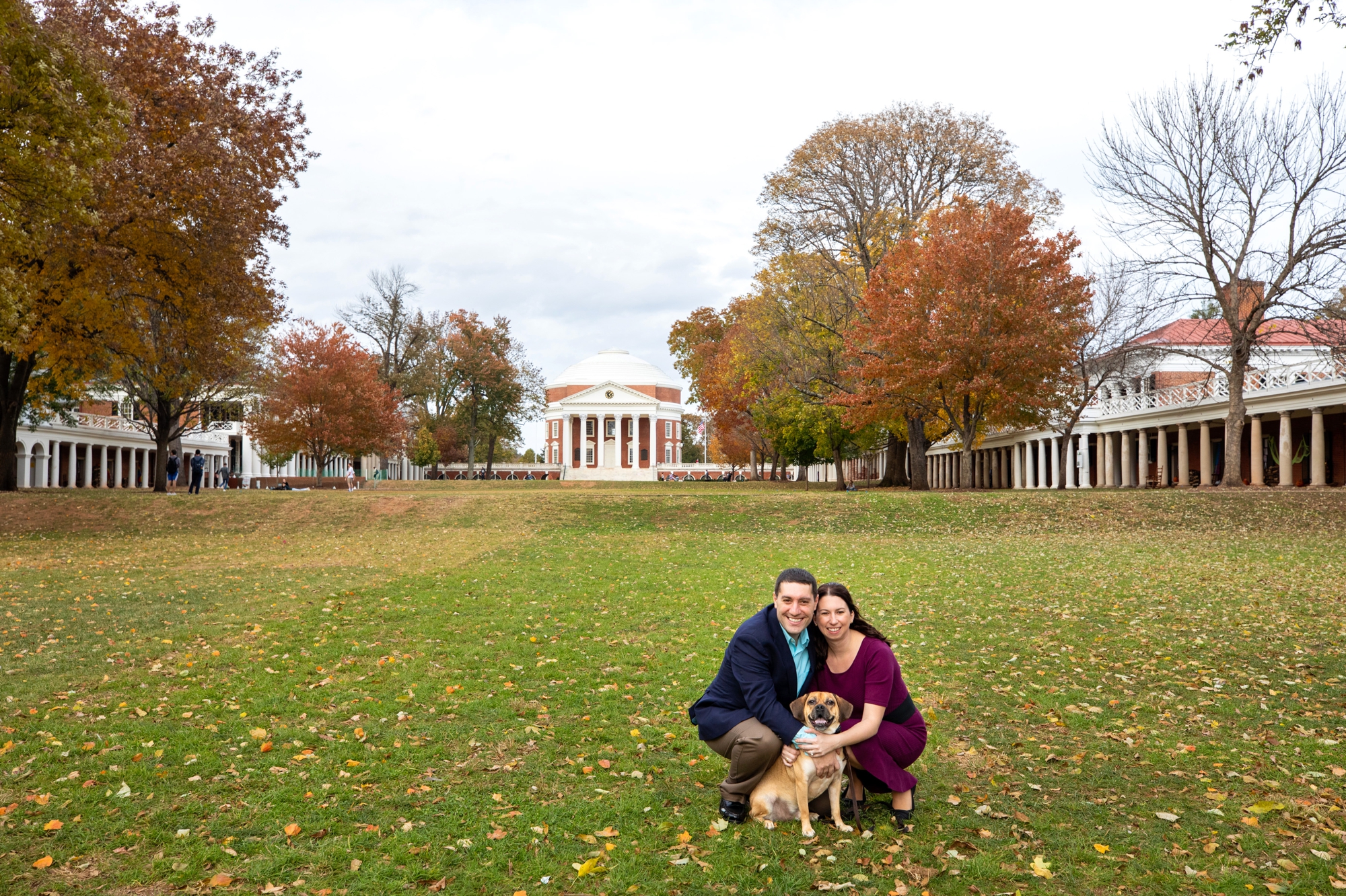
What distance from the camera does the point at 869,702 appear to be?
4.89 meters

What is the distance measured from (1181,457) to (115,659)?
1647 inches

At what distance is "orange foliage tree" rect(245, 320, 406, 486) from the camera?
45594 mm

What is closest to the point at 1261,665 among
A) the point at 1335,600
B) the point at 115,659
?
the point at 1335,600

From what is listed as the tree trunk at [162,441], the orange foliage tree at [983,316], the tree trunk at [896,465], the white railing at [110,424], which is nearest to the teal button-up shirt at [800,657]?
the orange foliage tree at [983,316]

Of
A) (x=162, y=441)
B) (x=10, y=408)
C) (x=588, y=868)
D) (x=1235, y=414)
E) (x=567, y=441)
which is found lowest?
(x=588, y=868)

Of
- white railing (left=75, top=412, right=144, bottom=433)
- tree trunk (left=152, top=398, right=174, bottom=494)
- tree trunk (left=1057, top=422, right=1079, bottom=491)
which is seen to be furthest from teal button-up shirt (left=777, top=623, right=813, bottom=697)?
white railing (left=75, top=412, right=144, bottom=433)

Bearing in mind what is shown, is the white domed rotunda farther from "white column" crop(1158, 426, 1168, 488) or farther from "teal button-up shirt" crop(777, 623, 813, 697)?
"teal button-up shirt" crop(777, 623, 813, 697)

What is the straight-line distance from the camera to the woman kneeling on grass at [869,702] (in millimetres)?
4812

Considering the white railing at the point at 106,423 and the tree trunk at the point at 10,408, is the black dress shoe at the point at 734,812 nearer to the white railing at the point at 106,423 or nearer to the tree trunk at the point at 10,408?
the tree trunk at the point at 10,408

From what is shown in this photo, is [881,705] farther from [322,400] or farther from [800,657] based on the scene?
[322,400]

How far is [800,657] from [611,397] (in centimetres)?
9253

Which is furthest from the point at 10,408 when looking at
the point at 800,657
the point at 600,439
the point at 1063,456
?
the point at 600,439

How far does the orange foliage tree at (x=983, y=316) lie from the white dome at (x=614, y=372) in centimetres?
8078

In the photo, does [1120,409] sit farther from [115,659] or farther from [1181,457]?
[115,659]
